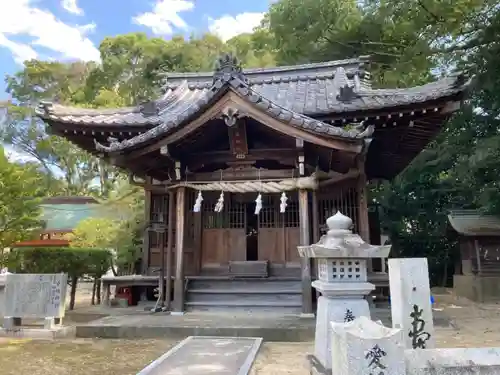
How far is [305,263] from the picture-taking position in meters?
8.62

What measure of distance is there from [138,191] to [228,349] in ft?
39.3

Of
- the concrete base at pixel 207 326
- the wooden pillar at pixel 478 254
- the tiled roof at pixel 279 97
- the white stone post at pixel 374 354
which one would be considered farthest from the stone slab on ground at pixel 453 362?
the wooden pillar at pixel 478 254

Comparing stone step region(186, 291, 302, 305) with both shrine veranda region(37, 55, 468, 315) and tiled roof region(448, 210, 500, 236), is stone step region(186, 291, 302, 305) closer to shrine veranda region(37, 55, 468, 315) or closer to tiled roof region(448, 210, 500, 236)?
shrine veranda region(37, 55, 468, 315)

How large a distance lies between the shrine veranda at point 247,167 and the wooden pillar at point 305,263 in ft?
0.07

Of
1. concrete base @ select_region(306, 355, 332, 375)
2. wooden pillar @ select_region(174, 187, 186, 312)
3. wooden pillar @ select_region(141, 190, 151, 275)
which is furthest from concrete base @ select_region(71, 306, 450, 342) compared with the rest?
concrete base @ select_region(306, 355, 332, 375)

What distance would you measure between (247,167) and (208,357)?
4791 mm

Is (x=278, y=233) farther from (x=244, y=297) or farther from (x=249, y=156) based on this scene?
(x=249, y=156)

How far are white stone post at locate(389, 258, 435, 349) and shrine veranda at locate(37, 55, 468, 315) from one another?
3808 millimetres

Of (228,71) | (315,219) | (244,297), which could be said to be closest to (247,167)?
(315,219)

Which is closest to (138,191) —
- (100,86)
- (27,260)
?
(27,260)

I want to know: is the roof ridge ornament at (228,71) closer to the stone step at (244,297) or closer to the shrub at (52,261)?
the stone step at (244,297)

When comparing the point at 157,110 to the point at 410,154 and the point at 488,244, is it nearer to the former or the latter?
the point at 410,154

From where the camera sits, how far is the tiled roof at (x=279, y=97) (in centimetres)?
842

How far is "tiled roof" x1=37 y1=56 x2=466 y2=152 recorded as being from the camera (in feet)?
27.6
